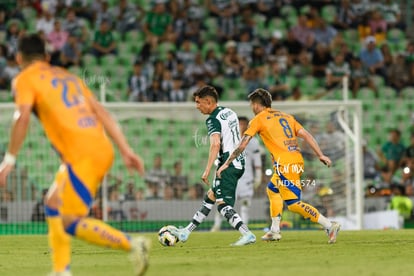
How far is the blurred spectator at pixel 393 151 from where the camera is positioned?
2350cm

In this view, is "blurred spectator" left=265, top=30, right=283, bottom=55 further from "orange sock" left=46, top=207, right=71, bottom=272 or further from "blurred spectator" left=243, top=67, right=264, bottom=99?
"orange sock" left=46, top=207, right=71, bottom=272

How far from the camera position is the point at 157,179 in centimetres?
2117

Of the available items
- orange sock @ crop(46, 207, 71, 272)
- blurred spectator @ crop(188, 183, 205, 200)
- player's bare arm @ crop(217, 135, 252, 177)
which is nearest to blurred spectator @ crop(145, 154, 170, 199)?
blurred spectator @ crop(188, 183, 205, 200)

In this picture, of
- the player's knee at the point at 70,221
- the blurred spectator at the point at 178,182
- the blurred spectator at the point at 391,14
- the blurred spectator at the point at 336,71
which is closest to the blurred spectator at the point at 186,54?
the blurred spectator at the point at 336,71

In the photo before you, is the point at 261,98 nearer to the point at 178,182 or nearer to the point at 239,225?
the point at 239,225

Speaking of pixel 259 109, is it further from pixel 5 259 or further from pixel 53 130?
pixel 53 130

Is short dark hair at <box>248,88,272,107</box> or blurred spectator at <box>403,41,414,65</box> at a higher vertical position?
blurred spectator at <box>403,41,414,65</box>

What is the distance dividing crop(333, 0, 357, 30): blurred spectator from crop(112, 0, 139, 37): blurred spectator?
17.5 feet

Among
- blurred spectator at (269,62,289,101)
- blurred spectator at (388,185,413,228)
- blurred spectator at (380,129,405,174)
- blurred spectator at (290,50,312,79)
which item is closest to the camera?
blurred spectator at (388,185,413,228)

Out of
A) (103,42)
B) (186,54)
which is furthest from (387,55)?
(103,42)

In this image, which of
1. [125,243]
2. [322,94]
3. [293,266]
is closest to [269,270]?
Answer: [293,266]

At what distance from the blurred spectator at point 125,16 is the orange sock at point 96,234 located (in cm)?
1877

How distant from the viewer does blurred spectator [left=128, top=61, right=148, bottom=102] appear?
24266mm

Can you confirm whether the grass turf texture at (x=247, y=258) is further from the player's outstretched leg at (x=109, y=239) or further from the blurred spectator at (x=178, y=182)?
the blurred spectator at (x=178, y=182)
